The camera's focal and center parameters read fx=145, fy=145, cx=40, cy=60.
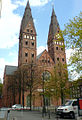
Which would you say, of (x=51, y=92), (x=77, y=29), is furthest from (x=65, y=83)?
(x=77, y=29)

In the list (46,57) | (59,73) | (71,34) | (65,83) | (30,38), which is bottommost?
(65,83)

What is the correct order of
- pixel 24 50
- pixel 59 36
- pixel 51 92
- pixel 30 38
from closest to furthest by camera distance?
pixel 59 36
pixel 51 92
pixel 24 50
pixel 30 38

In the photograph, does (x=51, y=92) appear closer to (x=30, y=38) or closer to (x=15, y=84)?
(x=15, y=84)

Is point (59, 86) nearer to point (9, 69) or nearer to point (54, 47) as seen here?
point (54, 47)

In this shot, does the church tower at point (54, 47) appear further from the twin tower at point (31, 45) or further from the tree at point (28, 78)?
the tree at point (28, 78)

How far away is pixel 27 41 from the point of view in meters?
53.1

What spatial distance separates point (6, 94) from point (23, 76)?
1014 inches

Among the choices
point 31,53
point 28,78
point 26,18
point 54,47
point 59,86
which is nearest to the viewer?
point 59,86

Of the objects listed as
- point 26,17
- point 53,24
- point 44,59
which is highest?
point 26,17

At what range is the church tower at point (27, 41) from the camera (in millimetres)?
50047

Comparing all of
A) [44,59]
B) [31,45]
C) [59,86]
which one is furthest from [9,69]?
[59,86]

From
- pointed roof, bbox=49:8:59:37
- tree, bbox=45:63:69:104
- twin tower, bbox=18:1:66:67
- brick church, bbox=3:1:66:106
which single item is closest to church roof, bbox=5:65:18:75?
brick church, bbox=3:1:66:106

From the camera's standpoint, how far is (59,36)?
1748 centimetres

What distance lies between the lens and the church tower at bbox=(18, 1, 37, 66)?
50.0 m
